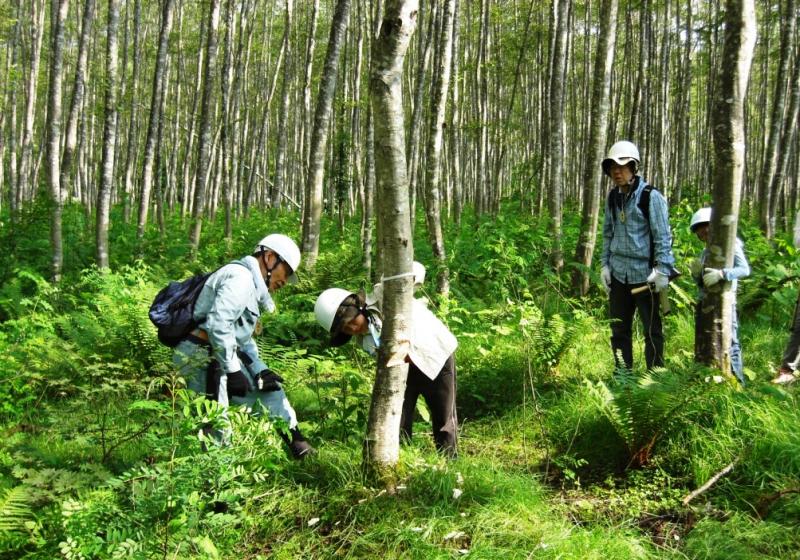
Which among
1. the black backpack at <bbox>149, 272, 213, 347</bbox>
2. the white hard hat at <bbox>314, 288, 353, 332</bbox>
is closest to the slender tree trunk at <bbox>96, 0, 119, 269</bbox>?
the black backpack at <bbox>149, 272, 213, 347</bbox>

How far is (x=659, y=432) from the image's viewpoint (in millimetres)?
3656

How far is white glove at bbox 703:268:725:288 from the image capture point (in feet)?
12.5

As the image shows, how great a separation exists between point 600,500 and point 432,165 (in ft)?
18.3

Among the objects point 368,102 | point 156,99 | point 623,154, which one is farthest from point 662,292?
point 368,102

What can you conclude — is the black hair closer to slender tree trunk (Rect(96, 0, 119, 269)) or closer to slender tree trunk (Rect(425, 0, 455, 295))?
slender tree trunk (Rect(425, 0, 455, 295))

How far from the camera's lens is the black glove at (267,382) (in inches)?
155

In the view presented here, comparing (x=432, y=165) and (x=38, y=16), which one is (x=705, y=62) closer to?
(x=432, y=165)

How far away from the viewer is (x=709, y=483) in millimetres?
3314

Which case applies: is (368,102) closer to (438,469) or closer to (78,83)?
(78,83)

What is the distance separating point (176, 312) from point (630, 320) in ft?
12.2

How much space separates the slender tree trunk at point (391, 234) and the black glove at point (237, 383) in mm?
885

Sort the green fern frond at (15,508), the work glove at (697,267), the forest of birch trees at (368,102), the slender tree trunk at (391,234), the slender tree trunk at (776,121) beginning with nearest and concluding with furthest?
the green fern frond at (15,508)
the slender tree trunk at (391,234)
the work glove at (697,267)
the forest of birch trees at (368,102)
the slender tree trunk at (776,121)

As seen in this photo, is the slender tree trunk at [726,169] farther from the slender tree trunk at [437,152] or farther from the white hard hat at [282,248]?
the slender tree trunk at [437,152]

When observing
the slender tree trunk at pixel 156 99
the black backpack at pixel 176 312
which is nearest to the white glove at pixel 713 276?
the black backpack at pixel 176 312
